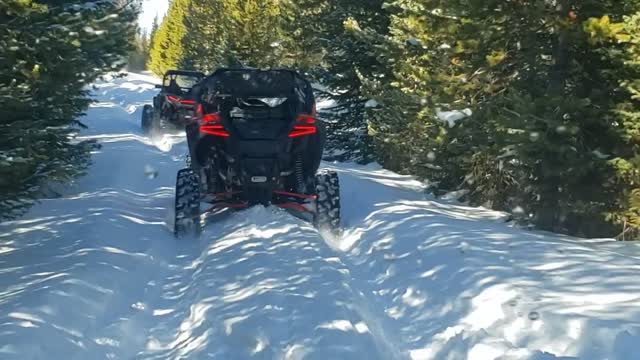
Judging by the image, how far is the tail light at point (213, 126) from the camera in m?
8.77

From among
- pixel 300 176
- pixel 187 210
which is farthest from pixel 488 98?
pixel 187 210

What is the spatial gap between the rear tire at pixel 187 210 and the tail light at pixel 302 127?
1538 millimetres

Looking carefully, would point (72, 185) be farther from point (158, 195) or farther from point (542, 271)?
point (542, 271)

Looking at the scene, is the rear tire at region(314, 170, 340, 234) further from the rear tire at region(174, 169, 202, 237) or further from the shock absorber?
the rear tire at region(174, 169, 202, 237)

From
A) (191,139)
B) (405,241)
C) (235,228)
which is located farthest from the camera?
(191,139)

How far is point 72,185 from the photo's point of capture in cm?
1267

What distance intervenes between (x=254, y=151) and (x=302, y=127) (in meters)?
0.75

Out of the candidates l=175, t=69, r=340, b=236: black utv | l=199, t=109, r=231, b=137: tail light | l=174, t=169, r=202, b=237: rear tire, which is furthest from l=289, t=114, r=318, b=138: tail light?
l=174, t=169, r=202, b=237: rear tire

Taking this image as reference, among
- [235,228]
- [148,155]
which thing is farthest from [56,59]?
[148,155]

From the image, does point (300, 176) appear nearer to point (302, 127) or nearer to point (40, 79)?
point (302, 127)

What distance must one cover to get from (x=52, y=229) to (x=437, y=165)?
6272 millimetres

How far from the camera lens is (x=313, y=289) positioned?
19.7 ft

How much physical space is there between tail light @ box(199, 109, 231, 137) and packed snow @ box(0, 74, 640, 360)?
47.2 inches

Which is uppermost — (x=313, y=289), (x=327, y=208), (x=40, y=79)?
(x=40, y=79)
